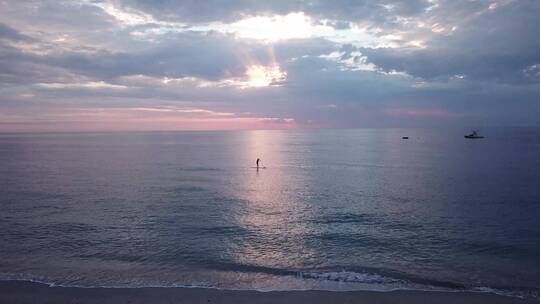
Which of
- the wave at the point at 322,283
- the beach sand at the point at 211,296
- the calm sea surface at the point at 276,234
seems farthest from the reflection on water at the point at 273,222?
the beach sand at the point at 211,296

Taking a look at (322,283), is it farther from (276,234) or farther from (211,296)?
(276,234)

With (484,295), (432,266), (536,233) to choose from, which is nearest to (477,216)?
(536,233)

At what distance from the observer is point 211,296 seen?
20562 millimetres

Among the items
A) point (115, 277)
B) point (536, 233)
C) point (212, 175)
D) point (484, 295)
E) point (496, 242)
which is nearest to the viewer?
point (484, 295)

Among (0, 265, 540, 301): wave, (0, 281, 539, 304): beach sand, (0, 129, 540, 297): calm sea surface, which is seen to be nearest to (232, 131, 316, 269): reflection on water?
(0, 129, 540, 297): calm sea surface

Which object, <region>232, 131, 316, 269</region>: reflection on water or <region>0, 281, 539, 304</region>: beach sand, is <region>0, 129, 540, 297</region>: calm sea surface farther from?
<region>0, 281, 539, 304</region>: beach sand

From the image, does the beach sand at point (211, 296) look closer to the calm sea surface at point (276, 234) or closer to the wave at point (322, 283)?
the wave at point (322, 283)

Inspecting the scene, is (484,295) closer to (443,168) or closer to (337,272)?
(337,272)

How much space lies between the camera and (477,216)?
3859 centimetres

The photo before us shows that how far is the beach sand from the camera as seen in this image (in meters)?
19.8

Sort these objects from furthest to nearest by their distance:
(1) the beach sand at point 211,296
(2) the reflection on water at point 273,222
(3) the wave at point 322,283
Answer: (2) the reflection on water at point 273,222, (3) the wave at point 322,283, (1) the beach sand at point 211,296

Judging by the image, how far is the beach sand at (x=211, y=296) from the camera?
19812mm

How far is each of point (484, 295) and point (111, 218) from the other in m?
32.2

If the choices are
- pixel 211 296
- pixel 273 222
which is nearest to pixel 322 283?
pixel 211 296
